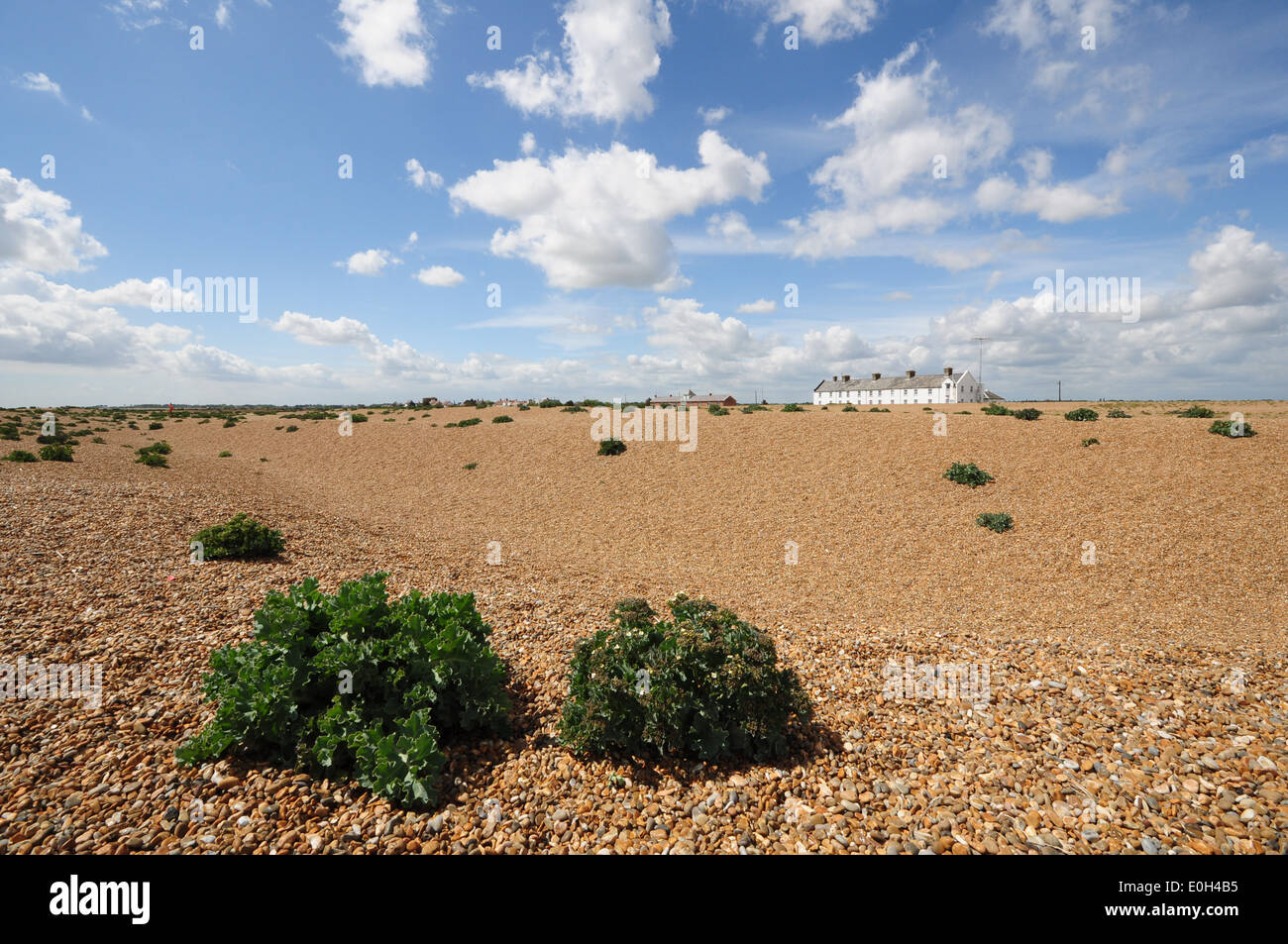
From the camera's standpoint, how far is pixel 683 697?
4297 mm

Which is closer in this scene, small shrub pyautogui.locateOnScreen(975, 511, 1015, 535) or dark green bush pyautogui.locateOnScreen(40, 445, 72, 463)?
small shrub pyautogui.locateOnScreen(975, 511, 1015, 535)

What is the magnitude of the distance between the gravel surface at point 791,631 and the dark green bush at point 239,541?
415 millimetres

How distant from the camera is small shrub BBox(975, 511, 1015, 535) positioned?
13266 millimetres

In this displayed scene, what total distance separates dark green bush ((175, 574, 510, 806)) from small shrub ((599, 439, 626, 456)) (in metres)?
17.9

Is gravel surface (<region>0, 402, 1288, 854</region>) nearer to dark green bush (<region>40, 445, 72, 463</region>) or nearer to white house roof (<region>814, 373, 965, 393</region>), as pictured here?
dark green bush (<region>40, 445, 72, 463</region>)

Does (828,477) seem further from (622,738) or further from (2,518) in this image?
(2,518)

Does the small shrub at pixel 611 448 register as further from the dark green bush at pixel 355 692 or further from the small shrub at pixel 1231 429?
the small shrub at pixel 1231 429

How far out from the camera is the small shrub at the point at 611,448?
22.9 metres

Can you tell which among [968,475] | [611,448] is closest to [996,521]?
[968,475]

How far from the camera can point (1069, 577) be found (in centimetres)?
1084

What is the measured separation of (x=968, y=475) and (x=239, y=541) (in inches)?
744

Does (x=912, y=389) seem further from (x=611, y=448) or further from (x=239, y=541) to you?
(x=239, y=541)

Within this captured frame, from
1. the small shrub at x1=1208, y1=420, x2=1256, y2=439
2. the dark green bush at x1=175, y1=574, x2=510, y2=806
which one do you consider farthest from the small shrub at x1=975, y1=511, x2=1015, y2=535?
the dark green bush at x1=175, y1=574, x2=510, y2=806
